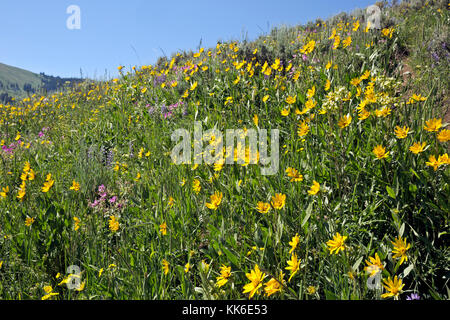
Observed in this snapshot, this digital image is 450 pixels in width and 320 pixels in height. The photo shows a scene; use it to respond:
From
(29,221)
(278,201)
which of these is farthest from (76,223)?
(278,201)

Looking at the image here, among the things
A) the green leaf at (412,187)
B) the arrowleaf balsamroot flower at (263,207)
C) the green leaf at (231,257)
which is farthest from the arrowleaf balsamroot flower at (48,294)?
the green leaf at (412,187)

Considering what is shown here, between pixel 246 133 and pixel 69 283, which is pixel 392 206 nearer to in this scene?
pixel 246 133

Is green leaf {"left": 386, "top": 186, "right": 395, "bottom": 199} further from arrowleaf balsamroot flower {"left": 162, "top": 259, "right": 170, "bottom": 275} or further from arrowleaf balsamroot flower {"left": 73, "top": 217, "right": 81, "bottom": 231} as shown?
arrowleaf balsamroot flower {"left": 73, "top": 217, "right": 81, "bottom": 231}

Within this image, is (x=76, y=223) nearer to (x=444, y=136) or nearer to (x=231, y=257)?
(x=231, y=257)

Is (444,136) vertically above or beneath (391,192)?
above

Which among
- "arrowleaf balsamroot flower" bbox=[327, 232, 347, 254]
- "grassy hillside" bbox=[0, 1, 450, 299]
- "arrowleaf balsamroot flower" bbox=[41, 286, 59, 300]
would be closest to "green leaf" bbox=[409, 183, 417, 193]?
"grassy hillside" bbox=[0, 1, 450, 299]

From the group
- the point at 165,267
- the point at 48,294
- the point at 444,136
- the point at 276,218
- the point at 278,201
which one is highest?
the point at 444,136

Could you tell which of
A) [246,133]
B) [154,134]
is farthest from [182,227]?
[154,134]

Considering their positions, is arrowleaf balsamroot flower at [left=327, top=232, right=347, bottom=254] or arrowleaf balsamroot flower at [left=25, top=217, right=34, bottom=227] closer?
arrowleaf balsamroot flower at [left=327, top=232, right=347, bottom=254]

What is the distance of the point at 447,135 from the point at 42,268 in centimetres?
261

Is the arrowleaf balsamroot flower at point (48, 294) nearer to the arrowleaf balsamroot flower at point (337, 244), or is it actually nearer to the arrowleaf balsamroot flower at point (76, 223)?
the arrowleaf balsamroot flower at point (76, 223)

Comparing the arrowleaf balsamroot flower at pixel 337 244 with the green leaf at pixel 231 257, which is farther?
the green leaf at pixel 231 257
